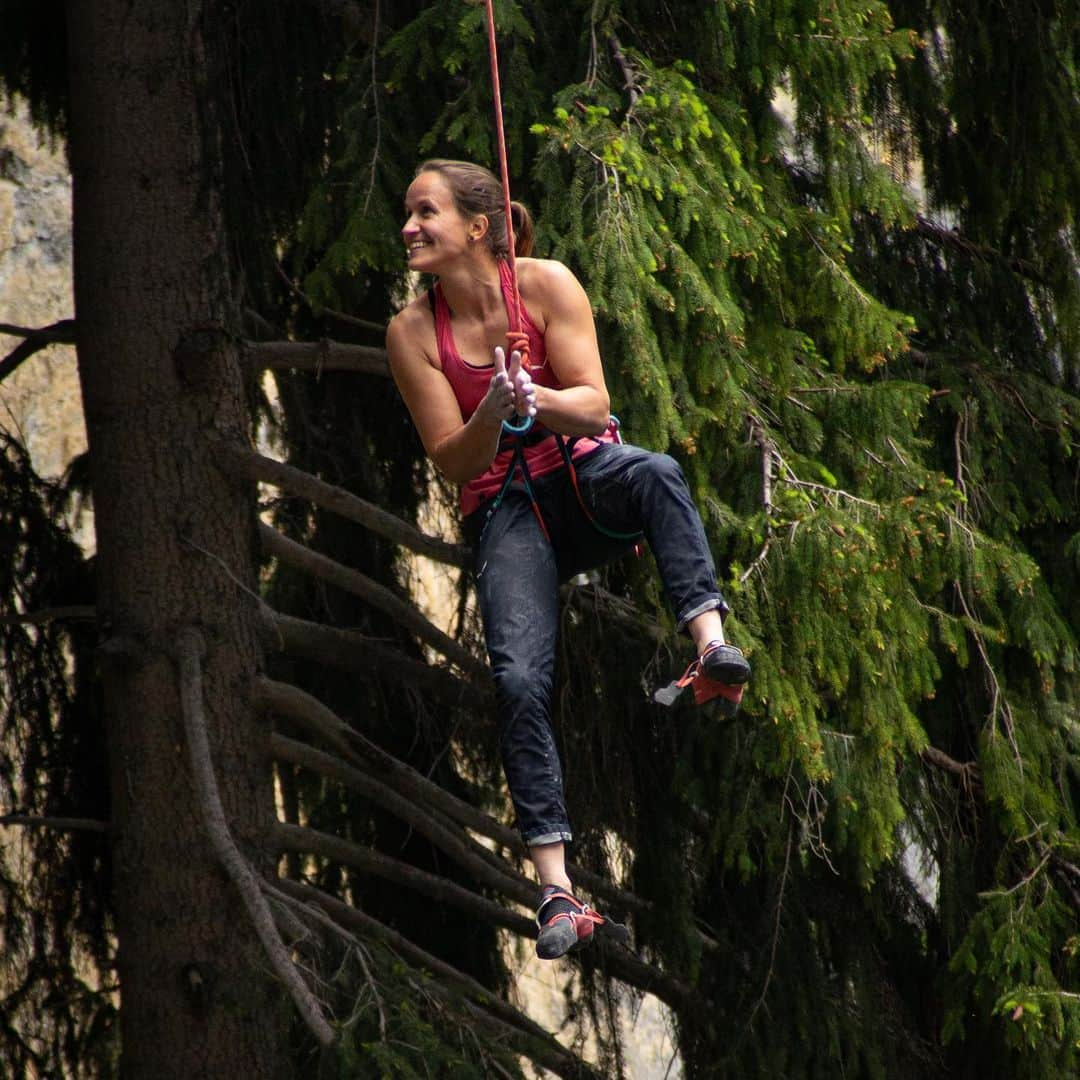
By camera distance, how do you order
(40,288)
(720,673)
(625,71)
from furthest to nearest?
(40,288), (625,71), (720,673)

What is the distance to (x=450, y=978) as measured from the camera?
656 centimetres

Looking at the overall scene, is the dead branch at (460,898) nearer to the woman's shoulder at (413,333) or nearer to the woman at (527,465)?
the woman at (527,465)

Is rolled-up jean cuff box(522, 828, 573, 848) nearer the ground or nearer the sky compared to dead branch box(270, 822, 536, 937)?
nearer the ground

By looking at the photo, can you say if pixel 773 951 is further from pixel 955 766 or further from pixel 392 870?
pixel 392 870

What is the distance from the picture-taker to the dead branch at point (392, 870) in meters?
6.42

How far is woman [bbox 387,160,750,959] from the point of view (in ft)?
12.6

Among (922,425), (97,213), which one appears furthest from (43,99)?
(922,425)

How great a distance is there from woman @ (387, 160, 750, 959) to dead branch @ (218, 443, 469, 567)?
144 centimetres

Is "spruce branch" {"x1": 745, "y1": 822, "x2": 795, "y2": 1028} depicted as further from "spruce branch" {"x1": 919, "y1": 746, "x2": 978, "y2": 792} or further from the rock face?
the rock face

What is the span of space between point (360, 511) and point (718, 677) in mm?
2313

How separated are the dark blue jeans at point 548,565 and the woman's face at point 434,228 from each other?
51 centimetres

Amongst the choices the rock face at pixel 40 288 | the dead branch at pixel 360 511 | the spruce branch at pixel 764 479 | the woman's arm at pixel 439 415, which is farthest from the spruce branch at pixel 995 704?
the rock face at pixel 40 288

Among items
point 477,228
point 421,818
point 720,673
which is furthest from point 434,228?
point 421,818

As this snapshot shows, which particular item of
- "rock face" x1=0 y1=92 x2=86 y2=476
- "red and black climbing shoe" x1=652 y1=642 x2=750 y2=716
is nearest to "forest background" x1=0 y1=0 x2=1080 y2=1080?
"red and black climbing shoe" x1=652 y1=642 x2=750 y2=716
